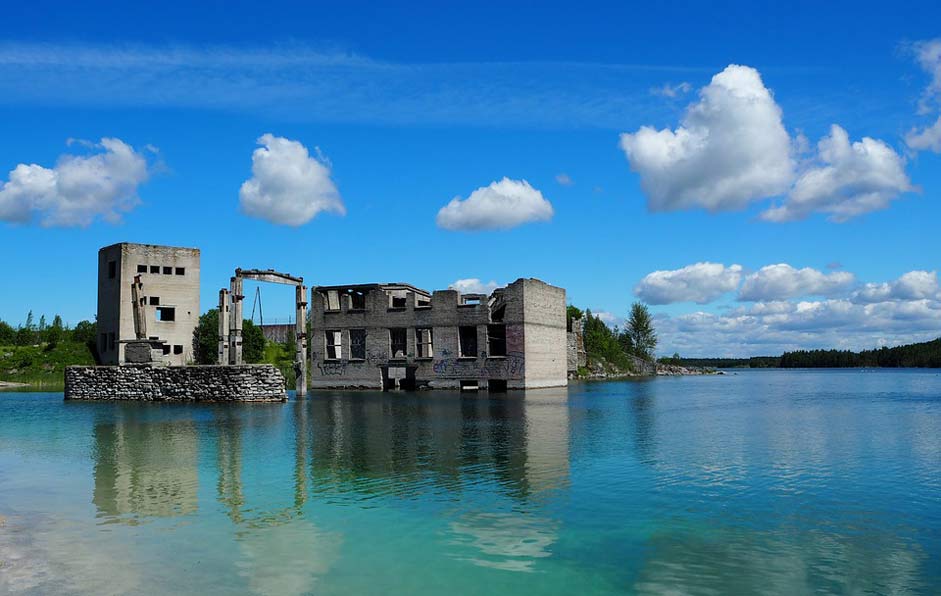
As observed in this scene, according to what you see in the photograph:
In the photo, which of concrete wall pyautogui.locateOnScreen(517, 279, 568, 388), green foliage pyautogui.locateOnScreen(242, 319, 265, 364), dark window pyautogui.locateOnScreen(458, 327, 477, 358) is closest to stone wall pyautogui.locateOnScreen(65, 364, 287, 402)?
dark window pyautogui.locateOnScreen(458, 327, 477, 358)

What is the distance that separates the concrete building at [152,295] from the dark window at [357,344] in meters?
13.4

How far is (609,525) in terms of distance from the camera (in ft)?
41.0

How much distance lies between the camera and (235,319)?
1891 inches

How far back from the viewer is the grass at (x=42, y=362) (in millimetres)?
70812

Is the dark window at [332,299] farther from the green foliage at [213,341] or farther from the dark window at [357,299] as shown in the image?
the green foliage at [213,341]

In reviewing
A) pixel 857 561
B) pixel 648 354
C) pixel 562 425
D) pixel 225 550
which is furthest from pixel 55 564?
pixel 648 354

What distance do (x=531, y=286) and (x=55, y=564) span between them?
51.4 m

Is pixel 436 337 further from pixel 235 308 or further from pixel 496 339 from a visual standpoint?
pixel 235 308

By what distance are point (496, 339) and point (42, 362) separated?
153 ft

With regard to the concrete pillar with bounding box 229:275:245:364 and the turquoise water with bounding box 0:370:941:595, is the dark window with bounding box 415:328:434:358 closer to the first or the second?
the concrete pillar with bounding box 229:275:245:364

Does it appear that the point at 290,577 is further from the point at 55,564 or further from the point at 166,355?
the point at 166,355

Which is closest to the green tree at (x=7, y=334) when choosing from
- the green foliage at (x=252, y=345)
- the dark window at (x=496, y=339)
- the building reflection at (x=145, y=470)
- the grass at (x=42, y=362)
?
the grass at (x=42, y=362)

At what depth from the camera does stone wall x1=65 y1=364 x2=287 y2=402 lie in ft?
142

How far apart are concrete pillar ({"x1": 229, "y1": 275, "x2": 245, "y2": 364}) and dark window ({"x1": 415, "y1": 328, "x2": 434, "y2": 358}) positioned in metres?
17.5
